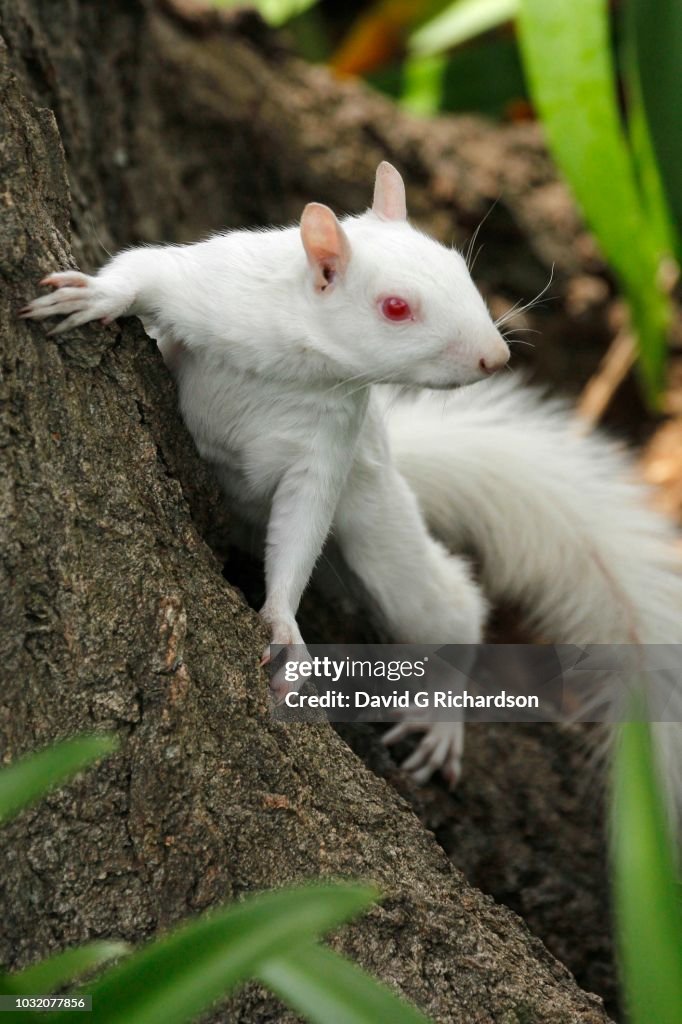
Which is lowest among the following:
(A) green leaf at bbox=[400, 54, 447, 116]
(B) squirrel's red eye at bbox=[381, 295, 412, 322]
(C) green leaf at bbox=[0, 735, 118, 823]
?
(C) green leaf at bbox=[0, 735, 118, 823]

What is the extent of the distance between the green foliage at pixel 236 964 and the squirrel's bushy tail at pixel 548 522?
1288 millimetres

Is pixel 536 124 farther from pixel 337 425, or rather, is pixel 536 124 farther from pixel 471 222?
pixel 337 425

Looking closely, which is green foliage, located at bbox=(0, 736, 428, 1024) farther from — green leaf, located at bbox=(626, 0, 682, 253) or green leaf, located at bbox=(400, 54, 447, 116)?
green leaf, located at bbox=(400, 54, 447, 116)

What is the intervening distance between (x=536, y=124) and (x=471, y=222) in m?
0.58

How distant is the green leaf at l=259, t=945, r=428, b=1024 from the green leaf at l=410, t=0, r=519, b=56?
3261 millimetres

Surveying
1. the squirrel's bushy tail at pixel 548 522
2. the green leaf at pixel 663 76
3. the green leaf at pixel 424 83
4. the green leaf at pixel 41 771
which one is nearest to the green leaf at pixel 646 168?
the green leaf at pixel 663 76

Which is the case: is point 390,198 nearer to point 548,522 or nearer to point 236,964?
point 548,522

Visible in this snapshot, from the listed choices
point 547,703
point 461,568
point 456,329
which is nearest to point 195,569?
point 456,329

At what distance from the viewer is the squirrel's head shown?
4.68 feet

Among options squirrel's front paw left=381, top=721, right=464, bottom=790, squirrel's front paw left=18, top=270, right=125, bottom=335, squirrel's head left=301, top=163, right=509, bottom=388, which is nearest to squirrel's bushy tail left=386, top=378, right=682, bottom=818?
squirrel's front paw left=381, top=721, right=464, bottom=790

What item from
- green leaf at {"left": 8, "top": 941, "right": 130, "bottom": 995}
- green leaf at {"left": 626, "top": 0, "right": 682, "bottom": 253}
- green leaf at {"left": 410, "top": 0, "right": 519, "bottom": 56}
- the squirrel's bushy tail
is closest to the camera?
green leaf at {"left": 8, "top": 941, "right": 130, "bottom": 995}

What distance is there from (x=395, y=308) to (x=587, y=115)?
1.28 metres

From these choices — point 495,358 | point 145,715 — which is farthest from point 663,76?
point 145,715

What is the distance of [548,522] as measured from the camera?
2.19 meters
